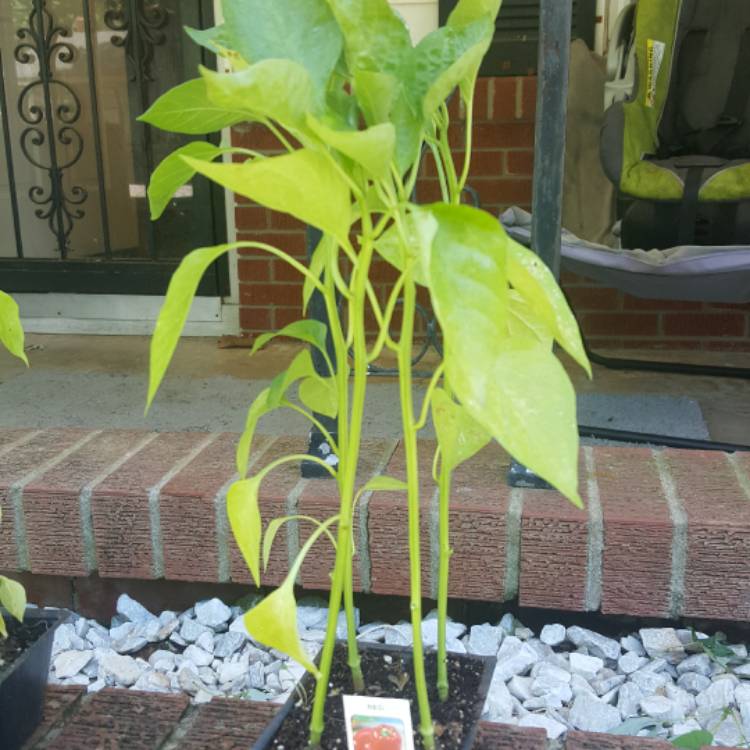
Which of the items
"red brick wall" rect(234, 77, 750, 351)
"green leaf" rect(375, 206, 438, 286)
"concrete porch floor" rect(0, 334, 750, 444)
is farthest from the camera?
"red brick wall" rect(234, 77, 750, 351)

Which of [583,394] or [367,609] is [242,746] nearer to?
[367,609]

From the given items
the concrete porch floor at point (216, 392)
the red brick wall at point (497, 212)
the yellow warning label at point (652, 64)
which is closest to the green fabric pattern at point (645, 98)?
the yellow warning label at point (652, 64)

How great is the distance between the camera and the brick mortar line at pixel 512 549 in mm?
1331

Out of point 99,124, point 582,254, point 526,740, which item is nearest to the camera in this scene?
point 526,740

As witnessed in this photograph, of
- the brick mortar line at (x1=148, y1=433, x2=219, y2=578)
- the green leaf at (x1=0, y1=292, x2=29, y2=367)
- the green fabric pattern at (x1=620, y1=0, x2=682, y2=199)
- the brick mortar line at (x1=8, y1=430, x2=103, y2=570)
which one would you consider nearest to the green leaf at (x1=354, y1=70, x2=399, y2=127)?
the green leaf at (x1=0, y1=292, x2=29, y2=367)

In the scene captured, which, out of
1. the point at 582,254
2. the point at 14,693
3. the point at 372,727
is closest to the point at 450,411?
the point at 372,727

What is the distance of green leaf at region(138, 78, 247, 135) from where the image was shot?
2.22ft

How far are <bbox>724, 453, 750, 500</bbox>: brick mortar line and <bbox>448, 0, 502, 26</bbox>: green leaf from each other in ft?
3.13

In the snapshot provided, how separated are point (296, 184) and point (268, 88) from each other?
2.2 inches

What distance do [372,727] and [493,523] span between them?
0.61 m

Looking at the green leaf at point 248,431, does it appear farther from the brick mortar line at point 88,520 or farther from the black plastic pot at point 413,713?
the brick mortar line at point 88,520

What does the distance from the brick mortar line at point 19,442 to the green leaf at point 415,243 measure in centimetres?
111

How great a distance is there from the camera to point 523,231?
2.00 meters

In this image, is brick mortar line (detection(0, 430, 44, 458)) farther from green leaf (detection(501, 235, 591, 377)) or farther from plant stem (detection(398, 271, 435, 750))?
green leaf (detection(501, 235, 591, 377))
